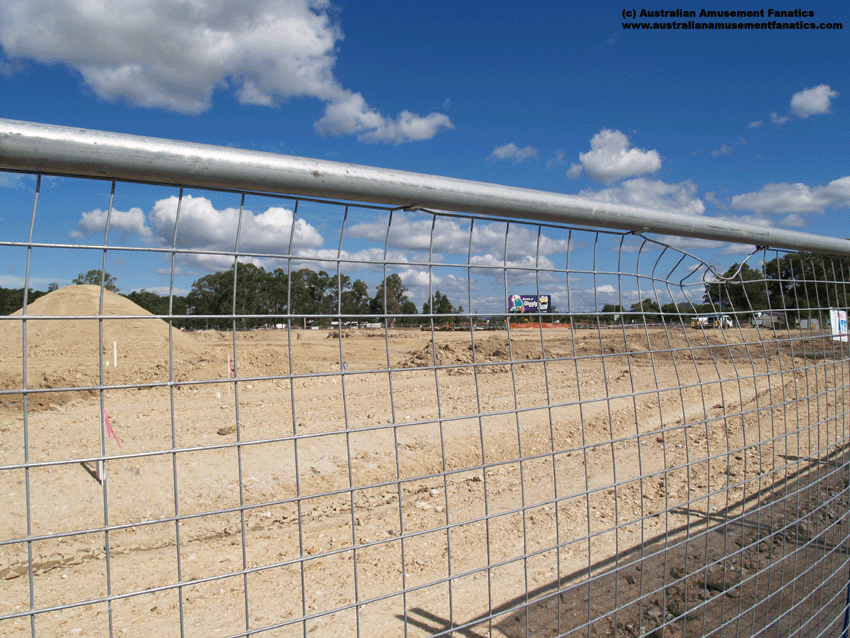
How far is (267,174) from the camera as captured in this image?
124 cm

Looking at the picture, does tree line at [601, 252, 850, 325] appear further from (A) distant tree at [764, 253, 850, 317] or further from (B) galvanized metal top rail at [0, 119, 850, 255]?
(B) galvanized metal top rail at [0, 119, 850, 255]

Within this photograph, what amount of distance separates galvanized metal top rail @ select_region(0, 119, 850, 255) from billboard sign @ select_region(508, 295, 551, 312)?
266 mm

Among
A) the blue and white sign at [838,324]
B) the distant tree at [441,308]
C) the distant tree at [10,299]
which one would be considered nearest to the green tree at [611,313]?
the distant tree at [441,308]

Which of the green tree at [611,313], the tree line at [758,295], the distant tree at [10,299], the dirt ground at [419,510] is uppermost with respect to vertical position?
the tree line at [758,295]

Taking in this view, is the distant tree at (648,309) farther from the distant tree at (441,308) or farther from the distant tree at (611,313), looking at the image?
the distant tree at (441,308)

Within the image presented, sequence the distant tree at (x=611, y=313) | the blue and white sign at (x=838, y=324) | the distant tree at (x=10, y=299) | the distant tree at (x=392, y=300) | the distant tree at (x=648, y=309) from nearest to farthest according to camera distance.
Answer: the distant tree at (x=10, y=299)
the distant tree at (x=392, y=300)
the distant tree at (x=611, y=313)
the distant tree at (x=648, y=309)
the blue and white sign at (x=838, y=324)

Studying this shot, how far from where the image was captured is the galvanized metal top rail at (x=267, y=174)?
1059 mm

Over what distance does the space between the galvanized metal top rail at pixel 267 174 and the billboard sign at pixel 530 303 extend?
0.87 feet

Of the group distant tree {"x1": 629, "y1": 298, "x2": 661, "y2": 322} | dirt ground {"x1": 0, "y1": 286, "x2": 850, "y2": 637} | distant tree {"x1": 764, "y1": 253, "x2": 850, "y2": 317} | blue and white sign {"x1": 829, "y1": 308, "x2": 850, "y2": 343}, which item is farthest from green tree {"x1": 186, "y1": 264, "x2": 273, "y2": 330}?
blue and white sign {"x1": 829, "y1": 308, "x2": 850, "y2": 343}

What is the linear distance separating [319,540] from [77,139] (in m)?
4.71

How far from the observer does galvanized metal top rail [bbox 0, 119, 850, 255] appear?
106cm

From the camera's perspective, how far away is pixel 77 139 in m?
1.07

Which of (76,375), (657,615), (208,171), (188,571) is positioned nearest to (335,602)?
(188,571)

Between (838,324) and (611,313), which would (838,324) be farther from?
(611,313)
